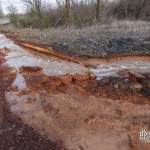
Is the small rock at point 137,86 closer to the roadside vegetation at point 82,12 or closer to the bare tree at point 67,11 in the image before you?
the roadside vegetation at point 82,12

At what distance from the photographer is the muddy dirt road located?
441cm

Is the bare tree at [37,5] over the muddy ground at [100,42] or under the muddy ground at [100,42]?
over

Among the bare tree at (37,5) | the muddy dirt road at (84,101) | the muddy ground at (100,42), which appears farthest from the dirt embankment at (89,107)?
the bare tree at (37,5)

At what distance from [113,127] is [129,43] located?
552 cm

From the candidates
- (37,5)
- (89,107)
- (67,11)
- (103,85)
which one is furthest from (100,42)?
(37,5)

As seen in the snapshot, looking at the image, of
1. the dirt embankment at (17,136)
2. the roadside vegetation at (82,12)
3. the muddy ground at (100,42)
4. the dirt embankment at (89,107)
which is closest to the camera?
the dirt embankment at (17,136)

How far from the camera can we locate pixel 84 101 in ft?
18.4

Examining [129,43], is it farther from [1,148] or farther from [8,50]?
[1,148]

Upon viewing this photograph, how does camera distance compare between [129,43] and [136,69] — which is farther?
[129,43]

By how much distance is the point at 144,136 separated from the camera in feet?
14.1

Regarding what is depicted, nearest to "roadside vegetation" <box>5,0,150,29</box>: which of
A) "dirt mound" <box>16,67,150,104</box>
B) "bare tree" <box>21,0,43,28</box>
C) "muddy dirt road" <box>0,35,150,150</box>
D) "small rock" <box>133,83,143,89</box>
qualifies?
"bare tree" <box>21,0,43,28</box>

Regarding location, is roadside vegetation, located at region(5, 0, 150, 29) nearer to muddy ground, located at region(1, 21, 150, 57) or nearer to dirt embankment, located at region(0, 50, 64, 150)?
muddy ground, located at region(1, 21, 150, 57)

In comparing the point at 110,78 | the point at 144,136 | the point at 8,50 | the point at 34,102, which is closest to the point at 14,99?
the point at 34,102

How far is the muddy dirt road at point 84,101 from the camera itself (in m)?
4.41
